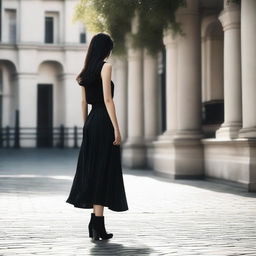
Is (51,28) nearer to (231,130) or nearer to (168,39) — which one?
(168,39)

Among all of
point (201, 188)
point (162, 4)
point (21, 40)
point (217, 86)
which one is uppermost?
point (21, 40)

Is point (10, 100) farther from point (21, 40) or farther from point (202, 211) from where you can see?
point (202, 211)

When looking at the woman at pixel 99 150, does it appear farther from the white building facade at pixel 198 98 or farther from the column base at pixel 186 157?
the column base at pixel 186 157

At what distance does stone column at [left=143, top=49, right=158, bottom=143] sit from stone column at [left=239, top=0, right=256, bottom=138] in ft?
29.9

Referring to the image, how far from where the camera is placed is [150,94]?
23.0m

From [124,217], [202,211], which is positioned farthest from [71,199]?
[202,211]

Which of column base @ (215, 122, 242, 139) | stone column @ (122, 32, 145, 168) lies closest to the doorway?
stone column @ (122, 32, 145, 168)

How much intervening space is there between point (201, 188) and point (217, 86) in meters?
8.17

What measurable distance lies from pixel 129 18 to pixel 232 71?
451 centimetres

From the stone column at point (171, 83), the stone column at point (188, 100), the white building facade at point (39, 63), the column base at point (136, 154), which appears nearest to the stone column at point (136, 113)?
the column base at point (136, 154)

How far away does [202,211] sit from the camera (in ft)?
31.3

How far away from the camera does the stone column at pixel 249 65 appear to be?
1353cm

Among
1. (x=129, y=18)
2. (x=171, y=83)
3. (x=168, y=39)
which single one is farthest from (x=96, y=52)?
(x=129, y=18)

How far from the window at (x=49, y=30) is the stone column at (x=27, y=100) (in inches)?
105
